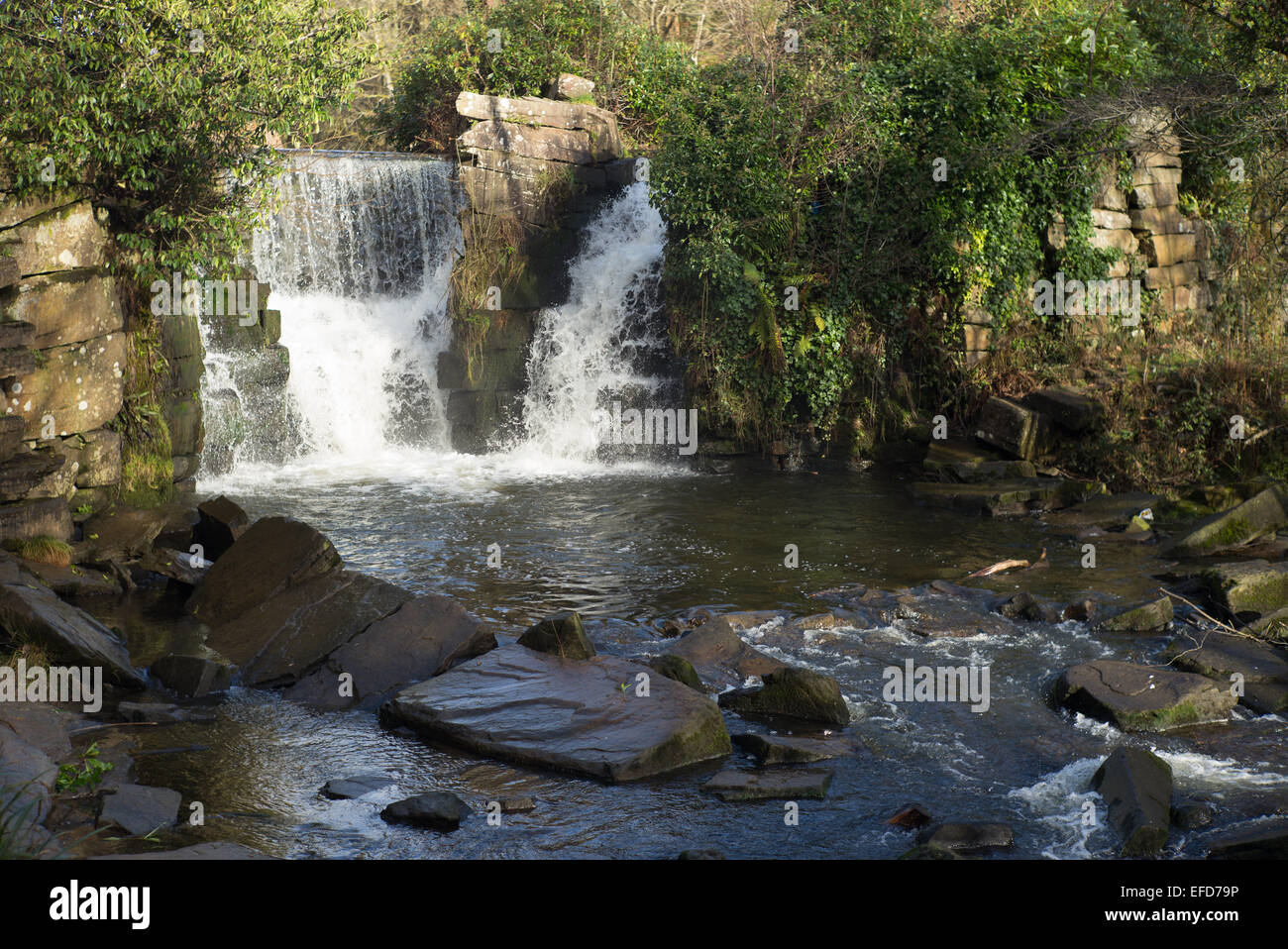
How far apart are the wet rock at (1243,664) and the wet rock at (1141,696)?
0.24 meters

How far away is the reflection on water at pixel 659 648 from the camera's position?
595 centimetres

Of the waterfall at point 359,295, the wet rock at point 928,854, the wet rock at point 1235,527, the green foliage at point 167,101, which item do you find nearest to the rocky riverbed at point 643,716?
the wet rock at point 928,854

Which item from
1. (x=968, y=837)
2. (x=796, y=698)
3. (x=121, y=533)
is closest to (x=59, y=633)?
(x=121, y=533)

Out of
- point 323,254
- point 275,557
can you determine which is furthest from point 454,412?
point 275,557

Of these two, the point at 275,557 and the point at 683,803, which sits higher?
the point at 275,557

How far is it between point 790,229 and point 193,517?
870 cm

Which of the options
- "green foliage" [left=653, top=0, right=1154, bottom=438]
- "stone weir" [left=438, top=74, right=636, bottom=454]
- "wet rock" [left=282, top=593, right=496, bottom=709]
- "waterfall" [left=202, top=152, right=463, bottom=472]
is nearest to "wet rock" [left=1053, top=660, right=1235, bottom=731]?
"wet rock" [left=282, top=593, right=496, bottom=709]

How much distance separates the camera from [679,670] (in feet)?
25.8

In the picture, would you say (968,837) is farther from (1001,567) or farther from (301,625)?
(1001,567)

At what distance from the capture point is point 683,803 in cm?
626

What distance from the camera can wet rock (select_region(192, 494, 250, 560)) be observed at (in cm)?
1087

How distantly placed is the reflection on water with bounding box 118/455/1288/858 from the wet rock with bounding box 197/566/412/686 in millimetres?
326

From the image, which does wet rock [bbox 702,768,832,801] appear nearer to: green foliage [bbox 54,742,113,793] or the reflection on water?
the reflection on water
